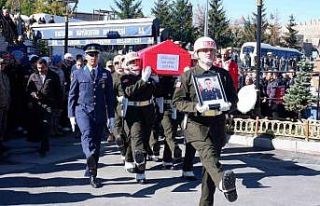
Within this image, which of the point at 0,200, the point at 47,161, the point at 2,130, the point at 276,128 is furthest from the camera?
the point at 276,128

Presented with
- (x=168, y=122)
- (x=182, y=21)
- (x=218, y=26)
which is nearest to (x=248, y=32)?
(x=218, y=26)

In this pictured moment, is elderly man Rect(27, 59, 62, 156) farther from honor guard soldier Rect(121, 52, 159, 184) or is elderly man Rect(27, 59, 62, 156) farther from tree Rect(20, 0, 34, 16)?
tree Rect(20, 0, 34, 16)

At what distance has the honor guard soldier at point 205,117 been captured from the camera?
625 cm

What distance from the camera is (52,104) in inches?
422

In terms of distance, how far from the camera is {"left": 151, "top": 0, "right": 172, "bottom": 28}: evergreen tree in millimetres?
61062

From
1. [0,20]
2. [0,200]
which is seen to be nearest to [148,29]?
[0,20]

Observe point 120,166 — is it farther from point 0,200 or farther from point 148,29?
point 148,29

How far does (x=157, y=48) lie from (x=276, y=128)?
178 inches

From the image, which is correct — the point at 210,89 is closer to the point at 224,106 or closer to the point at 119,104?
the point at 224,106

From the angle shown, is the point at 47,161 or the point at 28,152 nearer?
the point at 47,161

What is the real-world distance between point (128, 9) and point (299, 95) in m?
52.8

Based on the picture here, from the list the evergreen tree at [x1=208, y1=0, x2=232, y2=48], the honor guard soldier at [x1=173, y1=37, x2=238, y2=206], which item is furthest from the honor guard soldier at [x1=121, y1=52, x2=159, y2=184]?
the evergreen tree at [x1=208, y1=0, x2=232, y2=48]

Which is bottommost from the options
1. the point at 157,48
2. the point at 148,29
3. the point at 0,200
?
the point at 0,200

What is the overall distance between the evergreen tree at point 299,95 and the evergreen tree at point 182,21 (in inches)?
1777
